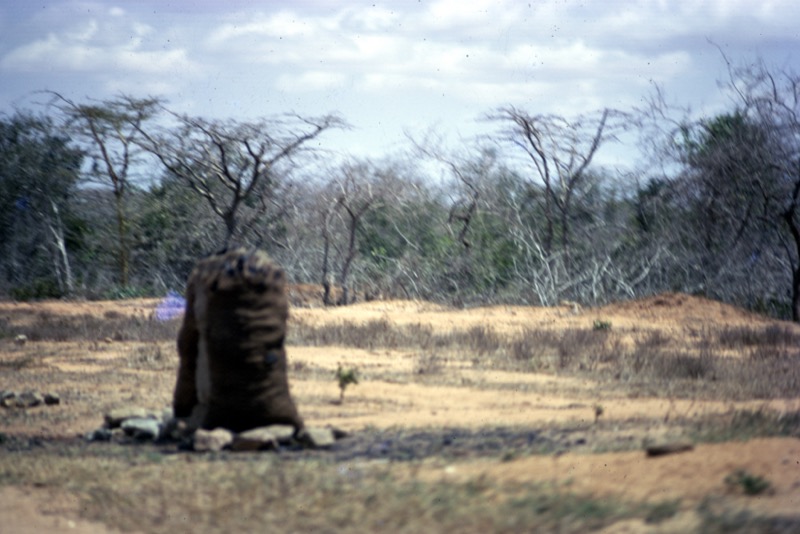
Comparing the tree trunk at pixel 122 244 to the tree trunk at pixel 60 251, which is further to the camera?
the tree trunk at pixel 60 251

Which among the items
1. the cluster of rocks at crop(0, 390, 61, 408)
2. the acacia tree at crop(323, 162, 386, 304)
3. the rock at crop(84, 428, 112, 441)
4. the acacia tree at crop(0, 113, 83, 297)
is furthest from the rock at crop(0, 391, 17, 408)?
the acacia tree at crop(0, 113, 83, 297)

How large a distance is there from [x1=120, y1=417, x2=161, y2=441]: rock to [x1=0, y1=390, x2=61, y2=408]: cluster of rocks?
232 centimetres

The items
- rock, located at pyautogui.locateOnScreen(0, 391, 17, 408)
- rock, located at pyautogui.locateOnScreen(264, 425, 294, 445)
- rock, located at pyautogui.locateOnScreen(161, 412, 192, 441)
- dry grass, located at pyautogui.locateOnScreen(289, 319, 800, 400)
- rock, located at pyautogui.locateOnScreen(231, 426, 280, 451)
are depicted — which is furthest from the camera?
dry grass, located at pyautogui.locateOnScreen(289, 319, 800, 400)

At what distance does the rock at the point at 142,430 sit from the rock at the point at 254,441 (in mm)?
1080

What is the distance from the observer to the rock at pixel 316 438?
7.80 meters

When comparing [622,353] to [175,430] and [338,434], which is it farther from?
[175,430]

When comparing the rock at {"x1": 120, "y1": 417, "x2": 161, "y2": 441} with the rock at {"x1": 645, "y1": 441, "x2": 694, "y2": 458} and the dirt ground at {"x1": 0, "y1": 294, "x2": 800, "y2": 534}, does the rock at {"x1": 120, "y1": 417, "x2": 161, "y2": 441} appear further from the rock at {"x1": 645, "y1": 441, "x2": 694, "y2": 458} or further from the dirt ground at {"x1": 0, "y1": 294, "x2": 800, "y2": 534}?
the rock at {"x1": 645, "y1": 441, "x2": 694, "y2": 458}

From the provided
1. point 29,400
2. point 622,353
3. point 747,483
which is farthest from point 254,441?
point 622,353

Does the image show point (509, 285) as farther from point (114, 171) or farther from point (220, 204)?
point (114, 171)

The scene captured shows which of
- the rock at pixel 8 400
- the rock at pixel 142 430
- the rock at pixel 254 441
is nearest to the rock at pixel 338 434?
the rock at pixel 254 441

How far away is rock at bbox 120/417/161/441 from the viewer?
8.62 metres

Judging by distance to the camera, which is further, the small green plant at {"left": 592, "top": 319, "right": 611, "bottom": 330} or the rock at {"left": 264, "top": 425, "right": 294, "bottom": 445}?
the small green plant at {"left": 592, "top": 319, "right": 611, "bottom": 330}

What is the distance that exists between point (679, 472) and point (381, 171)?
950 inches

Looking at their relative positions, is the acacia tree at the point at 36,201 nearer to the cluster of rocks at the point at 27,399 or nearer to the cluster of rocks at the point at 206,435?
the cluster of rocks at the point at 27,399
